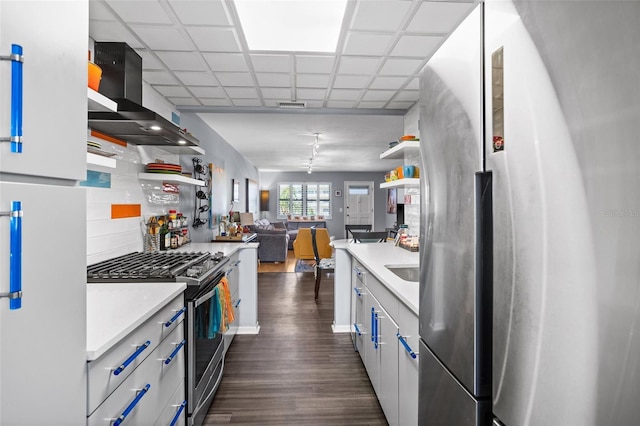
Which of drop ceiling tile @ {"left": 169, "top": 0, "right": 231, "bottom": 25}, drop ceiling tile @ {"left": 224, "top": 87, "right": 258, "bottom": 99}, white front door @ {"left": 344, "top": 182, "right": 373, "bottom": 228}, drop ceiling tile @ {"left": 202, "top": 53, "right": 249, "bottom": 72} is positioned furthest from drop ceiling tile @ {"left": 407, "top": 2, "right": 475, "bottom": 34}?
white front door @ {"left": 344, "top": 182, "right": 373, "bottom": 228}

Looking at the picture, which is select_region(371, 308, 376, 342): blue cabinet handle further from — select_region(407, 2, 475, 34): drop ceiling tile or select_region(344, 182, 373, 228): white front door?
select_region(344, 182, 373, 228): white front door

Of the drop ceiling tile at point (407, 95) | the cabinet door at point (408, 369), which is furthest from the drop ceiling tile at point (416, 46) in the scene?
the cabinet door at point (408, 369)

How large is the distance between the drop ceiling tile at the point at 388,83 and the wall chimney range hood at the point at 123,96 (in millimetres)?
1774

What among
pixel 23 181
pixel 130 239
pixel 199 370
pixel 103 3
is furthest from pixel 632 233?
pixel 130 239

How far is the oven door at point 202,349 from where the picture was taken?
6.32 ft

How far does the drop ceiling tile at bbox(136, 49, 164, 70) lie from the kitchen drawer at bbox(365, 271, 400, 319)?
2262 millimetres

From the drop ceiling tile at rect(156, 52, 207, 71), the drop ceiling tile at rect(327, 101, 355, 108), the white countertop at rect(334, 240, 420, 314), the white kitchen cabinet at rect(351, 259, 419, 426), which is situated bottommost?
the white kitchen cabinet at rect(351, 259, 419, 426)

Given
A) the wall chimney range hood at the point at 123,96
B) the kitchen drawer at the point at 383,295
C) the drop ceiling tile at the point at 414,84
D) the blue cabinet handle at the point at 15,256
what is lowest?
the kitchen drawer at the point at 383,295

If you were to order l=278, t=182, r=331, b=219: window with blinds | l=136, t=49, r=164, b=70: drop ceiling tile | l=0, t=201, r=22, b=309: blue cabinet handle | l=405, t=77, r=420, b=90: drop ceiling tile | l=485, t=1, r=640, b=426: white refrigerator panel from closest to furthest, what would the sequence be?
l=485, t=1, r=640, b=426: white refrigerator panel → l=0, t=201, r=22, b=309: blue cabinet handle → l=136, t=49, r=164, b=70: drop ceiling tile → l=405, t=77, r=420, b=90: drop ceiling tile → l=278, t=182, r=331, b=219: window with blinds

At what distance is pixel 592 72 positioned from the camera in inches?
21.2

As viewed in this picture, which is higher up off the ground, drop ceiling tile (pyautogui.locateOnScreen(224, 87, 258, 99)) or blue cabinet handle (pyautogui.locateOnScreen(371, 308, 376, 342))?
drop ceiling tile (pyautogui.locateOnScreen(224, 87, 258, 99))

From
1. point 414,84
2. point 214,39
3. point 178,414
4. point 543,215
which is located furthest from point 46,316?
point 414,84

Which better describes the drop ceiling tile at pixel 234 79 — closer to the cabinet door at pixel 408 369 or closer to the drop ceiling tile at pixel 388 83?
the drop ceiling tile at pixel 388 83

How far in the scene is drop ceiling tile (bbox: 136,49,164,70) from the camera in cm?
252
